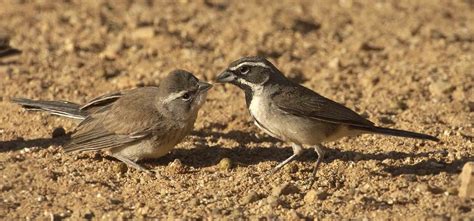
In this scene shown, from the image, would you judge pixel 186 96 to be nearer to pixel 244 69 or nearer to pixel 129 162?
pixel 244 69

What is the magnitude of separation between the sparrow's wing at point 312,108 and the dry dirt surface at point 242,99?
2.04 feet

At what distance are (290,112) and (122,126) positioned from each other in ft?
6.58

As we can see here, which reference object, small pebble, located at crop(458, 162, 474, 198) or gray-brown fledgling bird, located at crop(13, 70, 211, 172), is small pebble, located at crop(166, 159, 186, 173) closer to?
gray-brown fledgling bird, located at crop(13, 70, 211, 172)

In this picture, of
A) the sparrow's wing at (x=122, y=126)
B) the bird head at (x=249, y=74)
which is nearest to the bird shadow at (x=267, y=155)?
the sparrow's wing at (x=122, y=126)

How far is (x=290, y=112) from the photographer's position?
9.76 metres

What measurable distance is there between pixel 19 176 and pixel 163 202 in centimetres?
175

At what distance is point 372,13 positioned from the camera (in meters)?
17.2

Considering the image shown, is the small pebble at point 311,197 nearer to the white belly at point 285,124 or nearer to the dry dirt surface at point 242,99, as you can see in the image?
the dry dirt surface at point 242,99

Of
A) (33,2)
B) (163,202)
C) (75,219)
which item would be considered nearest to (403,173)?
(163,202)

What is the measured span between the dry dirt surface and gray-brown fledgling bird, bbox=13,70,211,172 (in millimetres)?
253

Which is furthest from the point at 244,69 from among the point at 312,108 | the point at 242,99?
the point at 242,99

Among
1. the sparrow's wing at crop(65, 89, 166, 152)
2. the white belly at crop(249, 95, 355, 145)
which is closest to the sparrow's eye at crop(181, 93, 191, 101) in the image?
the sparrow's wing at crop(65, 89, 166, 152)

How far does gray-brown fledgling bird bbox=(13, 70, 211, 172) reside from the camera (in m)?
10.2

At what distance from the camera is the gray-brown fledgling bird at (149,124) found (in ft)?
33.5
